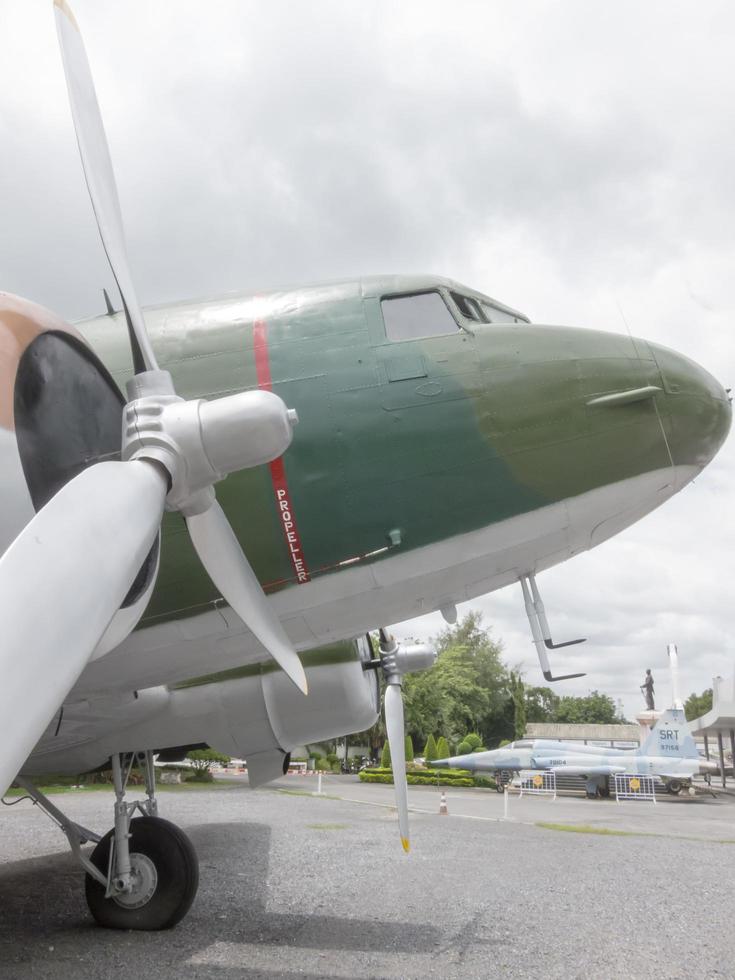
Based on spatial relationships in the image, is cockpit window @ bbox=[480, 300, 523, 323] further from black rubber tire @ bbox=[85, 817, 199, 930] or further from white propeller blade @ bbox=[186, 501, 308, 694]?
black rubber tire @ bbox=[85, 817, 199, 930]

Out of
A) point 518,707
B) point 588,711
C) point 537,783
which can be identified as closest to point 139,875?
point 537,783

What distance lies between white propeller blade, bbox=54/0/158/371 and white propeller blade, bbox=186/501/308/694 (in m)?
0.96

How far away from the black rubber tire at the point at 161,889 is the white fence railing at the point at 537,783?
29.4 m

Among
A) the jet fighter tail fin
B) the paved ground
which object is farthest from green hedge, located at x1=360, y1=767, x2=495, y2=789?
the paved ground

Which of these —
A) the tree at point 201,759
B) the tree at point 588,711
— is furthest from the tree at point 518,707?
the tree at point 588,711

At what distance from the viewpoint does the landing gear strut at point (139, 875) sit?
7.37 meters

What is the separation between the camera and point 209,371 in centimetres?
576

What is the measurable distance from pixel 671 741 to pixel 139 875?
110 feet

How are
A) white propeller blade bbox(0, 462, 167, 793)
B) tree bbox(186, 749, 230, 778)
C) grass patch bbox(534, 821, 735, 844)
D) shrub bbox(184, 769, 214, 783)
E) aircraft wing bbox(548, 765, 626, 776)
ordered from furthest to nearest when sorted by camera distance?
aircraft wing bbox(548, 765, 626, 776), shrub bbox(184, 769, 214, 783), tree bbox(186, 749, 230, 778), grass patch bbox(534, 821, 735, 844), white propeller blade bbox(0, 462, 167, 793)

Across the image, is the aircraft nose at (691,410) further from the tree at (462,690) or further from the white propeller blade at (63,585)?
the tree at (462,690)

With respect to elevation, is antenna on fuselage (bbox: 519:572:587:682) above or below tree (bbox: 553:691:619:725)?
above

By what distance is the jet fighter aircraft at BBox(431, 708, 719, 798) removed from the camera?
1364 inches

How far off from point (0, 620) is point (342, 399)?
10.3 ft

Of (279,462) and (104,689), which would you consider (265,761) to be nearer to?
(104,689)
